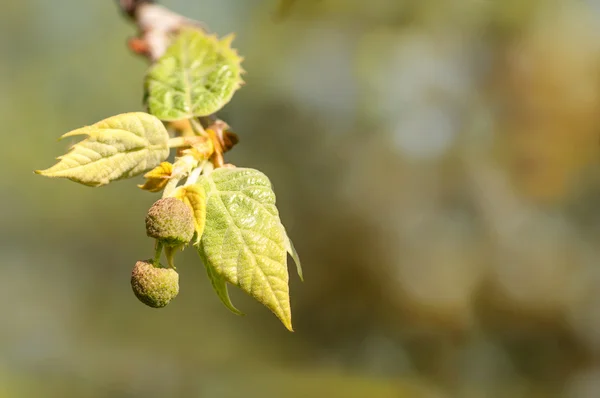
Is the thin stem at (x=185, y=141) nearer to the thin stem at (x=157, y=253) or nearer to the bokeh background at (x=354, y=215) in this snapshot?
the thin stem at (x=157, y=253)

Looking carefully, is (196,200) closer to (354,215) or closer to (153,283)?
(153,283)

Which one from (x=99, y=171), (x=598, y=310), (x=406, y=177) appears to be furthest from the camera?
(x=406, y=177)

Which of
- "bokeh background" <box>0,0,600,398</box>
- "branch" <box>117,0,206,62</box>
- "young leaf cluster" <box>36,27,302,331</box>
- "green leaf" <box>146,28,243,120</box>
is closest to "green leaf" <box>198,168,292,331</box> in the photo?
"young leaf cluster" <box>36,27,302,331</box>

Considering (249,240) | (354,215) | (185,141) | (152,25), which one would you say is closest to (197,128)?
(185,141)

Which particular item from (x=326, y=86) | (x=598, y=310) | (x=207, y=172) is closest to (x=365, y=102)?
(x=326, y=86)

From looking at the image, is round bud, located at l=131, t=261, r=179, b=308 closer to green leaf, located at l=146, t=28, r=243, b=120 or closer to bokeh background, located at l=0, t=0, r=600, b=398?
green leaf, located at l=146, t=28, r=243, b=120

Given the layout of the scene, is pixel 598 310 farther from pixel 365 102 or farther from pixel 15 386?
pixel 15 386
